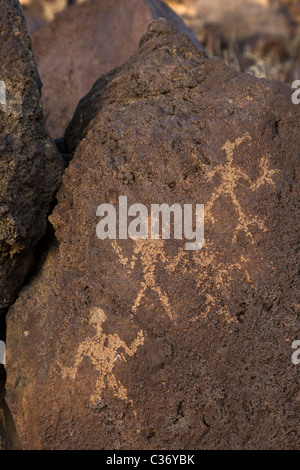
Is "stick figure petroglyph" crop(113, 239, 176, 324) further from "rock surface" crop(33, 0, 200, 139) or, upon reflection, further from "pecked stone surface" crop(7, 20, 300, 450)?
"rock surface" crop(33, 0, 200, 139)

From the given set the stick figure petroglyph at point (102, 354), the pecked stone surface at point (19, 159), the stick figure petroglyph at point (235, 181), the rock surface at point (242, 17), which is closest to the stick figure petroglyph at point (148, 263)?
the stick figure petroglyph at point (102, 354)

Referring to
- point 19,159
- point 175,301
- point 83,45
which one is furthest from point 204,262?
point 83,45

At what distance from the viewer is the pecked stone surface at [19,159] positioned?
191 centimetres

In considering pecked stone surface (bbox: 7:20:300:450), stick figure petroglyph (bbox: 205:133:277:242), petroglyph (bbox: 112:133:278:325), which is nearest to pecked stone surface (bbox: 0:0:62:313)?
pecked stone surface (bbox: 7:20:300:450)

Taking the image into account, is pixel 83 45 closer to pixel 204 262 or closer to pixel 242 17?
pixel 204 262

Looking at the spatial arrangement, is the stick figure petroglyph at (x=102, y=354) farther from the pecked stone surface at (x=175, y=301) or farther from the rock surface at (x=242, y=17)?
the rock surface at (x=242, y=17)

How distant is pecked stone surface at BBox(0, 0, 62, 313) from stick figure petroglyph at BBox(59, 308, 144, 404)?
43cm

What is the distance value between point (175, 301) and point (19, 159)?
30.4 inches

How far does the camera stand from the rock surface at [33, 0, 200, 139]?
3.46 meters

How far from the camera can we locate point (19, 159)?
1942 mm

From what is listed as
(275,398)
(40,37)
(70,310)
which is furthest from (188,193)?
(40,37)

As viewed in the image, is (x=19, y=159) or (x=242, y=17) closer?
(x=19, y=159)
